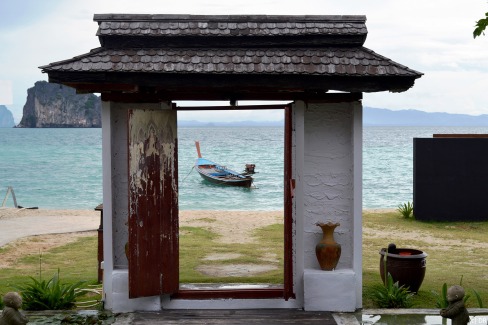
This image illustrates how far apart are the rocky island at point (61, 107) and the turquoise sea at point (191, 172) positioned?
495 inches

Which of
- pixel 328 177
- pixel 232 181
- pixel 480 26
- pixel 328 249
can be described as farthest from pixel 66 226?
pixel 232 181

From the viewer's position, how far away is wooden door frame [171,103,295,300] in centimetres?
894

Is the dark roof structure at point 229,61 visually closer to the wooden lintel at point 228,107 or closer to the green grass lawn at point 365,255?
the wooden lintel at point 228,107

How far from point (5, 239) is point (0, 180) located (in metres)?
45.1

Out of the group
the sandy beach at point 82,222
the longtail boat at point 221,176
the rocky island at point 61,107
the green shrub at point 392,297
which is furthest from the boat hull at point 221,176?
the rocky island at point 61,107

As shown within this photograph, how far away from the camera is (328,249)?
893cm

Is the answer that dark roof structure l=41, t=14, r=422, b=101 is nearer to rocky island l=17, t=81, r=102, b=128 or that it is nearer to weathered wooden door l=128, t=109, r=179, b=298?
weathered wooden door l=128, t=109, r=179, b=298

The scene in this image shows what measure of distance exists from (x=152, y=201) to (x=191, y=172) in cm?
4697

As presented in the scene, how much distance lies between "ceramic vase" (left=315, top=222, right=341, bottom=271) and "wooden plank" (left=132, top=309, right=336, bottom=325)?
2.05 feet

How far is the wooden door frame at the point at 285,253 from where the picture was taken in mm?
8938

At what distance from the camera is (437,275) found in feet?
38.9

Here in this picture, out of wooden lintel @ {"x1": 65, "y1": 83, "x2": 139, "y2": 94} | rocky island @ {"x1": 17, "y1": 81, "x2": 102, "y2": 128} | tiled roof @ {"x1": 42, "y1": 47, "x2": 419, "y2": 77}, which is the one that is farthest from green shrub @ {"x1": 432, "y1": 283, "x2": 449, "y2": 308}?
rocky island @ {"x1": 17, "y1": 81, "x2": 102, "y2": 128}

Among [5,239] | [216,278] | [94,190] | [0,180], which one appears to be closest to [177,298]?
[216,278]

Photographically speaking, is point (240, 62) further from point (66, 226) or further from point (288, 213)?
point (66, 226)
